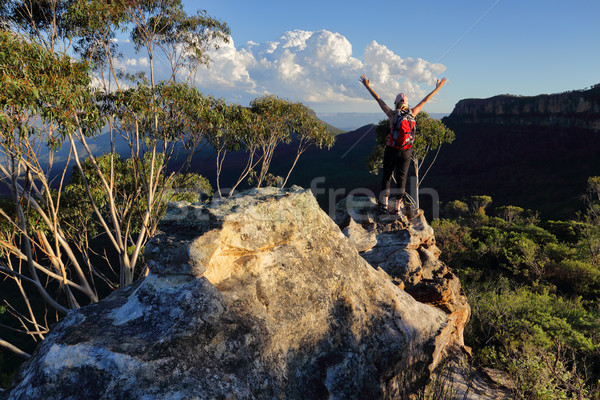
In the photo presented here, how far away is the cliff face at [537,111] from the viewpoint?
220 feet

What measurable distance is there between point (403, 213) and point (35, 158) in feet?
36.8

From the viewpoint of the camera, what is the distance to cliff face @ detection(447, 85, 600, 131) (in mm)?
67000

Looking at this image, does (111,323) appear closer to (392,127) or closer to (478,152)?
(392,127)

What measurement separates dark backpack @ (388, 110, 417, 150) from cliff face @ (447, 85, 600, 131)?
79.6 m

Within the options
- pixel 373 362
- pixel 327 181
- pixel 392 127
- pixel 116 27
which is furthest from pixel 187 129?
pixel 327 181

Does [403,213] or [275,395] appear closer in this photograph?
[275,395]

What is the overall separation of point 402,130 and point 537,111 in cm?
8993

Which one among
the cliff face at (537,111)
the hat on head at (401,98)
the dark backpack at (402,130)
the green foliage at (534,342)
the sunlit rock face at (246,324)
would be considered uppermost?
the cliff face at (537,111)

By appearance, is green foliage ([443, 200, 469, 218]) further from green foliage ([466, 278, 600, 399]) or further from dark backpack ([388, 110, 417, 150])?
dark backpack ([388, 110, 417, 150])

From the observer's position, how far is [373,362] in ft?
14.9

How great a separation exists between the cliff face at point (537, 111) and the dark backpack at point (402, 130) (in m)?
79.6

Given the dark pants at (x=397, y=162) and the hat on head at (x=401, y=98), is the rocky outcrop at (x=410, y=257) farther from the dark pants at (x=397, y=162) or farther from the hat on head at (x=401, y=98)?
the hat on head at (x=401, y=98)

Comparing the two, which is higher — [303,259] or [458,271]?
[303,259]

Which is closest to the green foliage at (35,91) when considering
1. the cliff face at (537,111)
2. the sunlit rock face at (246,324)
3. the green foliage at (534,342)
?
the sunlit rock face at (246,324)
